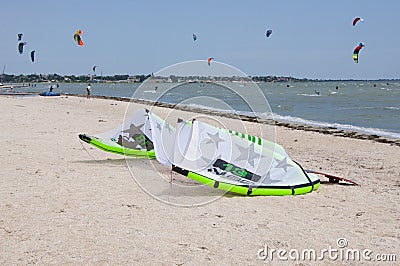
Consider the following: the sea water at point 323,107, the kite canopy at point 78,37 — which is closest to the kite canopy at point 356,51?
the sea water at point 323,107

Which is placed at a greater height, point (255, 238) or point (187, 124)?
point (187, 124)

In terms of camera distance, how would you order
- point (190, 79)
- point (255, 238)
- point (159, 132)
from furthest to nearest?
point (159, 132)
point (190, 79)
point (255, 238)

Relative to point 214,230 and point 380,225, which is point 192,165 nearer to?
point 214,230

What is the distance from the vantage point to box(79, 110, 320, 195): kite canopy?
5.66 metres

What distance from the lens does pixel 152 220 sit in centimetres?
457

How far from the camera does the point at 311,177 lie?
623 cm

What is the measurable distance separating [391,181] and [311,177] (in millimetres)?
1962

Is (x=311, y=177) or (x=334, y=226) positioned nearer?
(x=334, y=226)

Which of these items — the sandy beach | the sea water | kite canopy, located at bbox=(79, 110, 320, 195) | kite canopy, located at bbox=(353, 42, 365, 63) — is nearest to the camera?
the sandy beach

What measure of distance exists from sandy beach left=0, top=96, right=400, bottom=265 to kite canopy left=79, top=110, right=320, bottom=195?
0.20m

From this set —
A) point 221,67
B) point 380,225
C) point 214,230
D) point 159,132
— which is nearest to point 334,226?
point 380,225

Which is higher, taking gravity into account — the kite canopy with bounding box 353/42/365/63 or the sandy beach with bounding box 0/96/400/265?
the kite canopy with bounding box 353/42/365/63

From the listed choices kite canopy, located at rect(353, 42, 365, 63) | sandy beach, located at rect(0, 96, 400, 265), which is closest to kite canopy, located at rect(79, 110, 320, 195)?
sandy beach, located at rect(0, 96, 400, 265)

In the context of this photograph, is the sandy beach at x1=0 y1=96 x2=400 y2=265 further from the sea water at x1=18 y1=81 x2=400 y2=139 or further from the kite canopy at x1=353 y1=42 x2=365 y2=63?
the kite canopy at x1=353 y1=42 x2=365 y2=63
